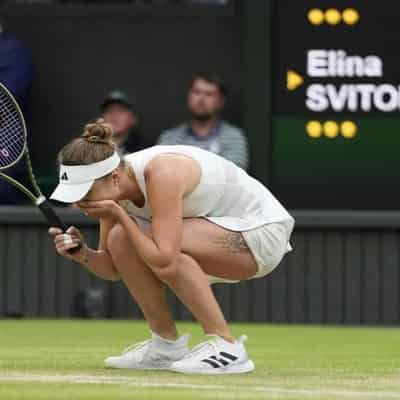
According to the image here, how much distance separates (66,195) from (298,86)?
445 centimetres

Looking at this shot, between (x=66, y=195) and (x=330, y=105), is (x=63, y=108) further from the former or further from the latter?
(x=66, y=195)

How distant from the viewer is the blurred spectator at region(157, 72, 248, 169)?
10.1 metres

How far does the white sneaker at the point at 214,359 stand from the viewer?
589 cm

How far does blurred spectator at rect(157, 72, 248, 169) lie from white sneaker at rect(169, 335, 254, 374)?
422 centimetres

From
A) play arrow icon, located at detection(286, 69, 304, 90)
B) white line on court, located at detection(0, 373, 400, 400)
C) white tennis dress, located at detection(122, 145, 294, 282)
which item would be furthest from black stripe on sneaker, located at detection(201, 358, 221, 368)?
play arrow icon, located at detection(286, 69, 304, 90)

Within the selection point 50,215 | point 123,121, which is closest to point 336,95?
point 123,121

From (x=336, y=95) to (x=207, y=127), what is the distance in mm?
796

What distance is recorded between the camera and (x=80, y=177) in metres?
5.81

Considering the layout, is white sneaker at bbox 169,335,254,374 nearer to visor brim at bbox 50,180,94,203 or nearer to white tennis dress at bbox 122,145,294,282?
white tennis dress at bbox 122,145,294,282

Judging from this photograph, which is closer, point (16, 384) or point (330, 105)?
point (16, 384)

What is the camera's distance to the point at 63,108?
10.8 metres

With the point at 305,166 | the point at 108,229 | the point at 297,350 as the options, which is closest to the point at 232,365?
the point at 108,229

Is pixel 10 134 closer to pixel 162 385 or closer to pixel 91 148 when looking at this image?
pixel 91 148

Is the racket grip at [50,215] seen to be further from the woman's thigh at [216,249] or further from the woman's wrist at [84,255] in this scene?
the woman's thigh at [216,249]
